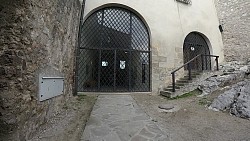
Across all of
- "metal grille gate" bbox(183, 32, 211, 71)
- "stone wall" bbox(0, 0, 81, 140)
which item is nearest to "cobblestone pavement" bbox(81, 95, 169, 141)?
"stone wall" bbox(0, 0, 81, 140)

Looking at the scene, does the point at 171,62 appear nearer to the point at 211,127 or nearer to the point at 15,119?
the point at 211,127

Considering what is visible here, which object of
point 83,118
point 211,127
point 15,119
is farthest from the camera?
point 83,118

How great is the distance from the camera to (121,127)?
2.85 metres

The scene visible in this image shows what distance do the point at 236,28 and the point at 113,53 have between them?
6.93m

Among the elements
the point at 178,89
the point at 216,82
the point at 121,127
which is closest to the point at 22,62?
the point at 121,127

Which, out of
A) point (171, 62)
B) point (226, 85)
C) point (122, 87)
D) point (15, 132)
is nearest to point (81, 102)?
point (122, 87)

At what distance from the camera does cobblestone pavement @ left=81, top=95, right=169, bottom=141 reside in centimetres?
245

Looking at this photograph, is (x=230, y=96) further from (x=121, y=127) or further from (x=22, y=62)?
(x=22, y=62)

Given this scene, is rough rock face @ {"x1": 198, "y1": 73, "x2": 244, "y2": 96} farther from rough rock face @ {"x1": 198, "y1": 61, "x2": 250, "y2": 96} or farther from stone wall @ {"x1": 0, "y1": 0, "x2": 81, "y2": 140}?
stone wall @ {"x1": 0, "y1": 0, "x2": 81, "y2": 140}

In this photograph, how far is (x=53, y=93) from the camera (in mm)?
3059

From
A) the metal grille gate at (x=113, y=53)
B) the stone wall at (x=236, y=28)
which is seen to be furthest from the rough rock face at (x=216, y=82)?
the stone wall at (x=236, y=28)

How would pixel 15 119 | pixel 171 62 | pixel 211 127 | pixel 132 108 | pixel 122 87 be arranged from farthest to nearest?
pixel 171 62, pixel 122 87, pixel 132 108, pixel 211 127, pixel 15 119

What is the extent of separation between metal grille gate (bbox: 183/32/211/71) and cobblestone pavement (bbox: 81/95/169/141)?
5.11 m

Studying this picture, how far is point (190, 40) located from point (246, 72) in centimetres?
269
